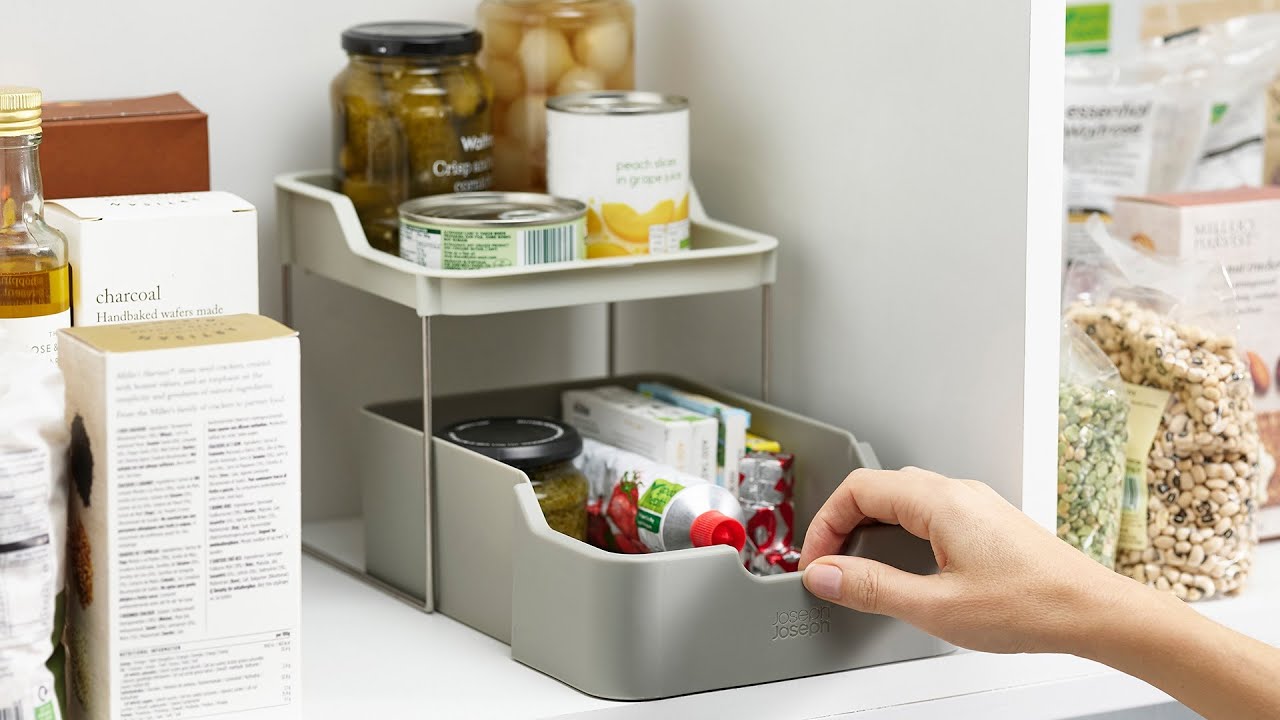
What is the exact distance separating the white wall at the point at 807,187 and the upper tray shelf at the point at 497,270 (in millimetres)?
52

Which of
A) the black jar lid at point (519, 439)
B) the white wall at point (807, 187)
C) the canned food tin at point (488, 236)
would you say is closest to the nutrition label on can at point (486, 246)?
the canned food tin at point (488, 236)

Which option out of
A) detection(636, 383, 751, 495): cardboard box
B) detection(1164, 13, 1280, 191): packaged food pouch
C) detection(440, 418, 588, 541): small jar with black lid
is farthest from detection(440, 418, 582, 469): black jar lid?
detection(1164, 13, 1280, 191): packaged food pouch

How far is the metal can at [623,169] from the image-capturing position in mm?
1069

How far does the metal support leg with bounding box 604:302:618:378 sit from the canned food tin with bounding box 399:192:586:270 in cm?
27

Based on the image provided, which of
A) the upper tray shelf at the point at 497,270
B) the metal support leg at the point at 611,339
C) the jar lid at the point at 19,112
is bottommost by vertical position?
the metal support leg at the point at 611,339

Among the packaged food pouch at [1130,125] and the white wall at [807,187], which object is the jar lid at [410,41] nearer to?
Answer: the white wall at [807,187]

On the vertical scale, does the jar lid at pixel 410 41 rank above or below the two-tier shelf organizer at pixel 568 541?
above

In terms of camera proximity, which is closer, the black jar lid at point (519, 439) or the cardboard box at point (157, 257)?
the cardboard box at point (157, 257)

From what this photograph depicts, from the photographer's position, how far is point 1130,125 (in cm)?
126

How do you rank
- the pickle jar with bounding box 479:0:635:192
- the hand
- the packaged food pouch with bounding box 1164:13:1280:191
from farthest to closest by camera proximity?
the packaged food pouch with bounding box 1164:13:1280:191, the pickle jar with bounding box 479:0:635:192, the hand

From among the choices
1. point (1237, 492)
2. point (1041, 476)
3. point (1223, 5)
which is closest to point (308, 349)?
point (1041, 476)

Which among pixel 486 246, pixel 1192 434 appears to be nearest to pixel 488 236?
pixel 486 246

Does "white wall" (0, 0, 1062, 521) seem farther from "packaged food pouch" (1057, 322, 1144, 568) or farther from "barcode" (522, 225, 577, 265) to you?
"barcode" (522, 225, 577, 265)

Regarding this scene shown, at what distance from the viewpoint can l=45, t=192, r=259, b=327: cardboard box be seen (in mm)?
876
